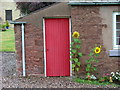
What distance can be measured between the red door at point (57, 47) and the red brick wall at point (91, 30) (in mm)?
591

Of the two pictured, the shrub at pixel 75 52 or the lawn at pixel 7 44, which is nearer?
the shrub at pixel 75 52

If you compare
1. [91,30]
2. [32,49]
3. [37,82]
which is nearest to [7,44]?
[32,49]

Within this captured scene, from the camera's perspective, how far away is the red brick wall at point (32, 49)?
30.9 feet

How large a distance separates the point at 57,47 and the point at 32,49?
1.04 m

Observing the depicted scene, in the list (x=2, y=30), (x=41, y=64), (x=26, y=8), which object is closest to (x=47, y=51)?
(x=41, y=64)

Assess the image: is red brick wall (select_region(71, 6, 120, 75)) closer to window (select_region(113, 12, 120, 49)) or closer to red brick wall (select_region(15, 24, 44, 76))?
window (select_region(113, 12, 120, 49))

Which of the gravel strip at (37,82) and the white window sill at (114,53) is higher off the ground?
the white window sill at (114,53)

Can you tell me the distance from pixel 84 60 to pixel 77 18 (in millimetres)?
1692

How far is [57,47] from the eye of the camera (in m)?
9.51

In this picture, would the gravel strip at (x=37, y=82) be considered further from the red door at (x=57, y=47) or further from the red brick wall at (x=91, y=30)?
the red brick wall at (x=91, y=30)

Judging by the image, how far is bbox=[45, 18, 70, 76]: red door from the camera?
940 centimetres

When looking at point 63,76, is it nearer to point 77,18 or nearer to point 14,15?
point 77,18

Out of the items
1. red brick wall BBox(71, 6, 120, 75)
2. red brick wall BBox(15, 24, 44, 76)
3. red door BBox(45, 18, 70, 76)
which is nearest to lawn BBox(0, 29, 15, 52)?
red brick wall BBox(15, 24, 44, 76)

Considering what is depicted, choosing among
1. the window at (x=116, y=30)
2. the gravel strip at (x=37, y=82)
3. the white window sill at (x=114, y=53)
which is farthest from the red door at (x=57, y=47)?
the window at (x=116, y=30)
